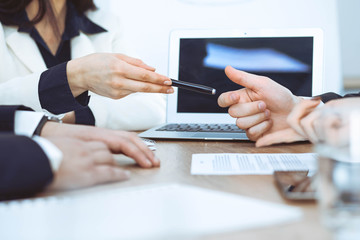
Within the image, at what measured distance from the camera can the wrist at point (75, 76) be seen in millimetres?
812

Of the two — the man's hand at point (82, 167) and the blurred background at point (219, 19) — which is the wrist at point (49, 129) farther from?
the blurred background at point (219, 19)

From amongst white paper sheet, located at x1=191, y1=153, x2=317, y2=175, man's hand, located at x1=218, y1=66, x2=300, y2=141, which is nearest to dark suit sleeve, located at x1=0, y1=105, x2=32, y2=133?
white paper sheet, located at x1=191, y1=153, x2=317, y2=175

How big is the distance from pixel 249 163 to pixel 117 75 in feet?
1.10

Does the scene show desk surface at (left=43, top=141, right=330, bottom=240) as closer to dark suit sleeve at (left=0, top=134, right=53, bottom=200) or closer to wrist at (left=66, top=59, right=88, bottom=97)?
dark suit sleeve at (left=0, top=134, right=53, bottom=200)

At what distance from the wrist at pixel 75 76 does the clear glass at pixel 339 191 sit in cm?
57

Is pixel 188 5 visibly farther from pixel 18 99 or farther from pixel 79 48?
pixel 18 99

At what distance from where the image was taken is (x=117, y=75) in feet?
2.50

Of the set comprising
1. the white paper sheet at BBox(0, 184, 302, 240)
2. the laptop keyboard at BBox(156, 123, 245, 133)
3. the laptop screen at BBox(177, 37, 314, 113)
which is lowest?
the white paper sheet at BBox(0, 184, 302, 240)

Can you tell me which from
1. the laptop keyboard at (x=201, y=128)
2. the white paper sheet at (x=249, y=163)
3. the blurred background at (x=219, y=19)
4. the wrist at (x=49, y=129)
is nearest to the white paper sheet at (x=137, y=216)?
the white paper sheet at (x=249, y=163)

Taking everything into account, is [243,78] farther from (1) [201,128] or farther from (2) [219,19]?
(2) [219,19]

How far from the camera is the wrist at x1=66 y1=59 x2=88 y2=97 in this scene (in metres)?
0.81

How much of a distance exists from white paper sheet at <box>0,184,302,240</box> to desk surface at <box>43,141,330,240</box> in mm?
12

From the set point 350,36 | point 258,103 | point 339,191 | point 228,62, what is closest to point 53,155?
point 339,191

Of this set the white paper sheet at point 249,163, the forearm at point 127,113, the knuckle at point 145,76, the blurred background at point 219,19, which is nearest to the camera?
the white paper sheet at point 249,163
